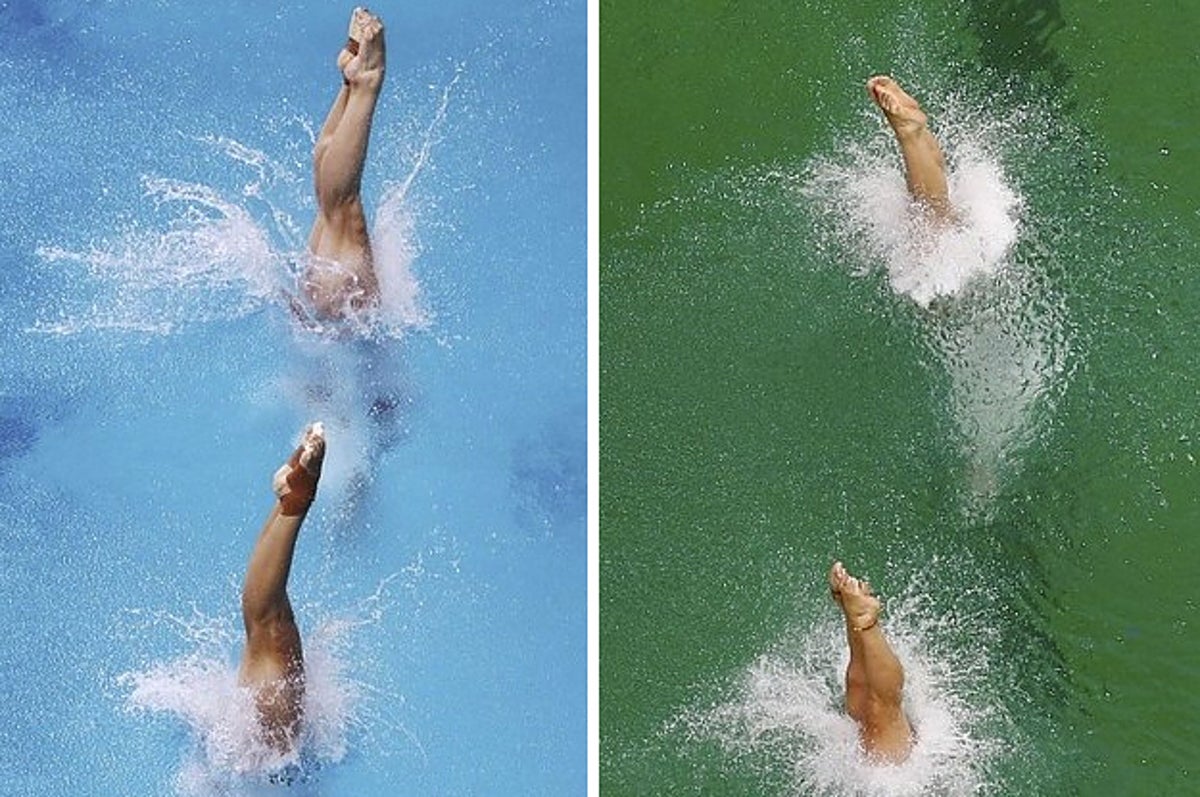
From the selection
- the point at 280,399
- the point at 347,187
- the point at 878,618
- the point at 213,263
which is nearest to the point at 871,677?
the point at 878,618

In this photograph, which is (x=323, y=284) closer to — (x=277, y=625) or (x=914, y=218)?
(x=277, y=625)

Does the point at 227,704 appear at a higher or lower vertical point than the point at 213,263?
lower

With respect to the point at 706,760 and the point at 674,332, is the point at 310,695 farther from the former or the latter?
the point at 674,332

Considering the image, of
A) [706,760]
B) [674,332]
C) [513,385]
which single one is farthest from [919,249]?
[706,760]

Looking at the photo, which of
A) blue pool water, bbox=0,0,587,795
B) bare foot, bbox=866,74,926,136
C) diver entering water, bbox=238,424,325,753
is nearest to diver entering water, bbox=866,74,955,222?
bare foot, bbox=866,74,926,136

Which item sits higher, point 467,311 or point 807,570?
point 467,311

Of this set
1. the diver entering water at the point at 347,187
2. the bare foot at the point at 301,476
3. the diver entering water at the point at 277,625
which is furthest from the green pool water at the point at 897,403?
the bare foot at the point at 301,476
